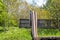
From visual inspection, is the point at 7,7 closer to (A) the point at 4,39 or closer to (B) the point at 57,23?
(B) the point at 57,23

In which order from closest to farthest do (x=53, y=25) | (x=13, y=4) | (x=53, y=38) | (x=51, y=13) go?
(x=53, y=38) → (x=53, y=25) → (x=51, y=13) → (x=13, y=4)

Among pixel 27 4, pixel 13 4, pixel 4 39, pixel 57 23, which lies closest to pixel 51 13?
pixel 57 23

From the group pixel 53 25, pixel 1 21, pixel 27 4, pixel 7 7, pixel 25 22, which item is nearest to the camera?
pixel 25 22

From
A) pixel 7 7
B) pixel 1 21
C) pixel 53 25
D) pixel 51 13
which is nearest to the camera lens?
pixel 53 25

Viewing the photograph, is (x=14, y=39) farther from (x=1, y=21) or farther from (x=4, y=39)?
(x=1, y=21)

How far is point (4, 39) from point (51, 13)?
22.7ft

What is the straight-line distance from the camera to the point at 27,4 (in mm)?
22484

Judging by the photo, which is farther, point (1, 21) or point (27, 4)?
point (27, 4)

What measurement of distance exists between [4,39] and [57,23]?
5.32m

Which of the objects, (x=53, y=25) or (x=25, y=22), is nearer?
(x=25, y=22)

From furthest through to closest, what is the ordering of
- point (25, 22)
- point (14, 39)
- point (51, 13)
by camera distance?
1. point (51, 13)
2. point (25, 22)
3. point (14, 39)

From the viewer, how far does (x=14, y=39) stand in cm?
636

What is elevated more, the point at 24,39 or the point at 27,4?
the point at 27,4

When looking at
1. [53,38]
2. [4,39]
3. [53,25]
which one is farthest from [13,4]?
[53,38]
